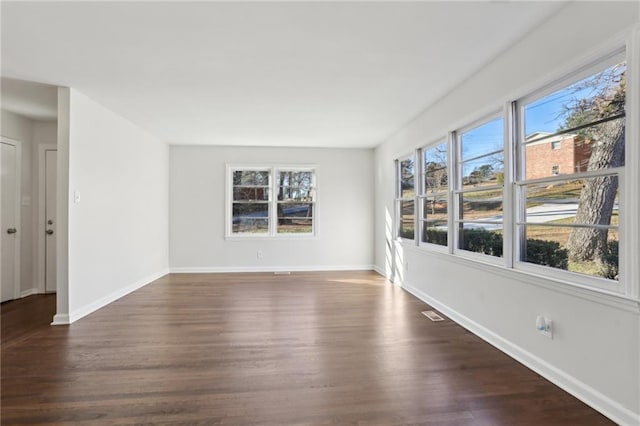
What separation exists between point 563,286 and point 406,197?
305 centimetres

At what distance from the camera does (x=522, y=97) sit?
257 cm

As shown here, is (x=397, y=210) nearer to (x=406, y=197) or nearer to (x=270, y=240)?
(x=406, y=197)

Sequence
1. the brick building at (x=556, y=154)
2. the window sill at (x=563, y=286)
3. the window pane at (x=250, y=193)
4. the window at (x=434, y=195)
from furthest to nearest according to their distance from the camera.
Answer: the window pane at (x=250, y=193)
the window at (x=434, y=195)
the brick building at (x=556, y=154)
the window sill at (x=563, y=286)

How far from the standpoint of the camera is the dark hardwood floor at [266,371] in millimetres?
1849

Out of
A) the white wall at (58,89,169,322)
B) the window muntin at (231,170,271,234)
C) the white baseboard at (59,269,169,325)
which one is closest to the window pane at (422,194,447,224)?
the window muntin at (231,170,271,234)

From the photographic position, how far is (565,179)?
2.18m

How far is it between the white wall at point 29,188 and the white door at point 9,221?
9 centimetres

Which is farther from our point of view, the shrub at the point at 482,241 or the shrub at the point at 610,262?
the shrub at the point at 482,241

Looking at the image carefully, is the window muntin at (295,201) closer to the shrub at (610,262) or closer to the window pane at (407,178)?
the window pane at (407,178)

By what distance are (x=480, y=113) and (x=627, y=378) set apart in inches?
88.5

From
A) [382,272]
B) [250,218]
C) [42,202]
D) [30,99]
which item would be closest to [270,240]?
[250,218]

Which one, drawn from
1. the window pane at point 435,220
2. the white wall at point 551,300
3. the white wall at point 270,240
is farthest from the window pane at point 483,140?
the white wall at point 270,240

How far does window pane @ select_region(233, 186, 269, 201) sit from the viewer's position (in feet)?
21.3

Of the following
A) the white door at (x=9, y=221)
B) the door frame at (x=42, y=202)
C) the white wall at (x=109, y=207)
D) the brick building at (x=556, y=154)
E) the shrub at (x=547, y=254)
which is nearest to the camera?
the brick building at (x=556, y=154)
